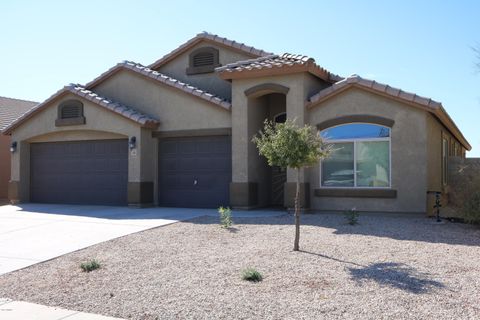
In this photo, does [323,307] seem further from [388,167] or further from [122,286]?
[388,167]

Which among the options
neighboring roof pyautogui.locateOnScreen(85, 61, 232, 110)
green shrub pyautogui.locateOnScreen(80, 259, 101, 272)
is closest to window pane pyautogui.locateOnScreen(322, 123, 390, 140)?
neighboring roof pyautogui.locateOnScreen(85, 61, 232, 110)

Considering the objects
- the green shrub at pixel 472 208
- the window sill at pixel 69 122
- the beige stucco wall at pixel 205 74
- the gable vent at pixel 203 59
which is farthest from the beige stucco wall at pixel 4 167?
the green shrub at pixel 472 208

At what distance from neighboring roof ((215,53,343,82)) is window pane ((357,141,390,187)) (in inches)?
108

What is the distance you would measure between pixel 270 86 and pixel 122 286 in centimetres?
952

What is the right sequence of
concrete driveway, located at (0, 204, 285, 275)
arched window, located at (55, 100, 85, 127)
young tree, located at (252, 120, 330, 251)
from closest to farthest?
1. young tree, located at (252, 120, 330, 251)
2. concrete driveway, located at (0, 204, 285, 275)
3. arched window, located at (55, 100, 85, 127)

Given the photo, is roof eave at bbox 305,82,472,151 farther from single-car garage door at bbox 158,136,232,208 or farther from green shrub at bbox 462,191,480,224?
single-car garage door at bbox 158,136,232,208

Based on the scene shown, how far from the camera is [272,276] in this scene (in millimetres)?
7836

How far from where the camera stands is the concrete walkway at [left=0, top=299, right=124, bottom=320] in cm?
660

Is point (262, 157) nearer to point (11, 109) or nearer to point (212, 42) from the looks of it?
point (212, 42)

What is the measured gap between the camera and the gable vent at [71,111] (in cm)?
Result: 1894

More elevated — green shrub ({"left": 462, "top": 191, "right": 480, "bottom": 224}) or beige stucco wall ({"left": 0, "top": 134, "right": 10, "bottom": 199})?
beige stucco wall ({"left": 0, "top": 134, "right": 10, "bottom": 199})

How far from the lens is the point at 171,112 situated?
1792cm

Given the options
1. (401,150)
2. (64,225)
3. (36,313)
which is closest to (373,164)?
(401,150)

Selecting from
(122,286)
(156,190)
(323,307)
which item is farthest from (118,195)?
(323,307)
